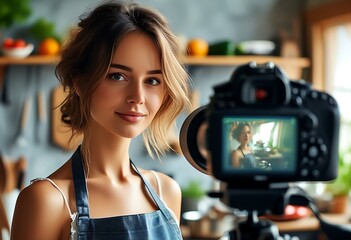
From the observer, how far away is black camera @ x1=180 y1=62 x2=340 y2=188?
31.6 inches

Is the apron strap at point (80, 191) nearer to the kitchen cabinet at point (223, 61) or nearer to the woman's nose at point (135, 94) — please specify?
the woman's nose at point (135, 94)

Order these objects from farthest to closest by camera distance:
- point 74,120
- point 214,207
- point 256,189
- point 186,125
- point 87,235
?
point 214,207
point 74,120
point 87,235
point 186,125
point 256,189

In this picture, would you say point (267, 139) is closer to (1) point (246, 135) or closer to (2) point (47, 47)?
(1) point (246, 135)

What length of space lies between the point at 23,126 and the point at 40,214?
2.60 metres

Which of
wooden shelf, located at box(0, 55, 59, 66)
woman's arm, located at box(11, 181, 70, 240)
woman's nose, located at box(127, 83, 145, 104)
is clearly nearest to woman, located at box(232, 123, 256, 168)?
woman's nose, located at box(127, 83, 145, 104)

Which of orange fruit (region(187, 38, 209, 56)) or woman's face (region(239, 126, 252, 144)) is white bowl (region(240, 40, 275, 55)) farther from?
woman's face (region(239, 126, 252, 144))

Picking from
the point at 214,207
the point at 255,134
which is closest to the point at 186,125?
the point at 255,134

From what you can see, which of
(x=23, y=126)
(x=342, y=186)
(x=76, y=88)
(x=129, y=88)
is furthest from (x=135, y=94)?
(x=342, y=186)

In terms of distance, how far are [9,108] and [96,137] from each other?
2564mm

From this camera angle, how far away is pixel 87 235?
1.10 m

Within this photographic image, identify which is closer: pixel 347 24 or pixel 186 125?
pixel 186 125

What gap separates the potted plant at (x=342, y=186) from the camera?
11.8 feet

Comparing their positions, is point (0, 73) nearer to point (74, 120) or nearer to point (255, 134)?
point (74, 120)

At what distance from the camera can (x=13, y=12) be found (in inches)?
137
